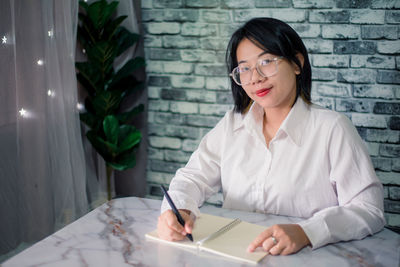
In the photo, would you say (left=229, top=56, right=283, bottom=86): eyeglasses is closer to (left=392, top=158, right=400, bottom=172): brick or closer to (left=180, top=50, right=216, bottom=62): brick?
(left=180, top=50, right=216, bottom=62): brick

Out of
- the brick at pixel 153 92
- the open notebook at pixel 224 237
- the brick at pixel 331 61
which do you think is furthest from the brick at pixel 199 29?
the open notebook at pixel 224 237

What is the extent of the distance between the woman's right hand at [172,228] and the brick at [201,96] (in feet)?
4.88

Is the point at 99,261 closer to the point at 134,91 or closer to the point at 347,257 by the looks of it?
the point at 347,257

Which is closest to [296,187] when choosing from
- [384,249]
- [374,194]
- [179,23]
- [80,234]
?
[374,194]

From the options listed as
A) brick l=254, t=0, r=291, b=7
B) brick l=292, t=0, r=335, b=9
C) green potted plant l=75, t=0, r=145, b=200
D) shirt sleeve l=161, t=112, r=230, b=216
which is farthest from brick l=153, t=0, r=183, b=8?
shirt sleeve l=161, t=112, r=230, b=216

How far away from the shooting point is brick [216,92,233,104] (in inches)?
102

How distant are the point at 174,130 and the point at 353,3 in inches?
50.1

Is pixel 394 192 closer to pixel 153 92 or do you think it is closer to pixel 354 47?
pixel 354 47

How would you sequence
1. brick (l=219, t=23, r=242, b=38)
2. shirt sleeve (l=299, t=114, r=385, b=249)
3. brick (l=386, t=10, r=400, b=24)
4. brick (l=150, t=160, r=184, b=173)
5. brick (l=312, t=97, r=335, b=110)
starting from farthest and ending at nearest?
1. brick (l=150, t=160, r=184, b=173)
2. brick (l=219, t=23, r=242, b=38)
3. brick (l=312, t=97, r=335, b=110)
4. brick (l=386, t=10, r=400, b=24)
5. shirt sleeve (l=299, t=114, r=385, b=249)

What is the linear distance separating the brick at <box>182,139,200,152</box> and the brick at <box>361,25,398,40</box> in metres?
1.15

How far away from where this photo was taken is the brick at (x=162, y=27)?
263cm

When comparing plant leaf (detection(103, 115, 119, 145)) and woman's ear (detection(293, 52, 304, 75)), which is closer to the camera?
woman's ear (detection(293, 52, 304, 75))

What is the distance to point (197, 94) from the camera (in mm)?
2666

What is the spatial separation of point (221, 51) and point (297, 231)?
5.35ft
